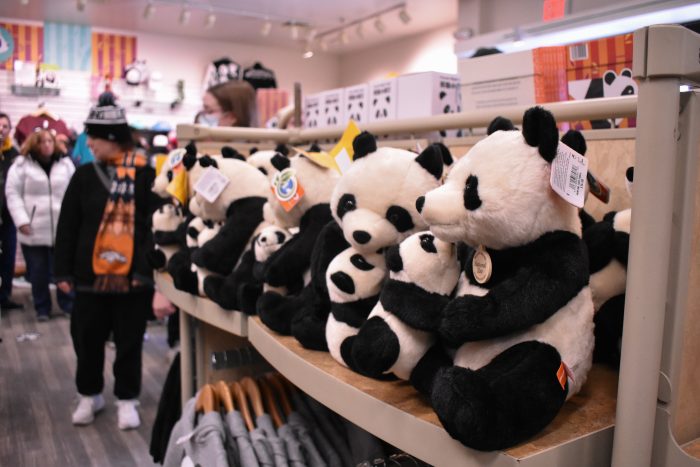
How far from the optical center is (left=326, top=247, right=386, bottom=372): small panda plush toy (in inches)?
43.0

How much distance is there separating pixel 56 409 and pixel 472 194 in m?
3.21

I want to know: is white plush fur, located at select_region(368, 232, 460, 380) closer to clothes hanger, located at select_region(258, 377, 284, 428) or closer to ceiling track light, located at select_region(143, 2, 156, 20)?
clothes hanger, located at select_region(258, 377, 284, 428)

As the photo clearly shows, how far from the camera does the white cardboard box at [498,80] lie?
1.47 m

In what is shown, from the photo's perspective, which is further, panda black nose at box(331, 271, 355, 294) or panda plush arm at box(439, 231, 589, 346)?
panda black nose at box(331, 271, 355, 294)

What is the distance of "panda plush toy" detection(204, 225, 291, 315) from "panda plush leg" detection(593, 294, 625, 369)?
76 cm

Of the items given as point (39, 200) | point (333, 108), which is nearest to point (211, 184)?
point (333, 108)

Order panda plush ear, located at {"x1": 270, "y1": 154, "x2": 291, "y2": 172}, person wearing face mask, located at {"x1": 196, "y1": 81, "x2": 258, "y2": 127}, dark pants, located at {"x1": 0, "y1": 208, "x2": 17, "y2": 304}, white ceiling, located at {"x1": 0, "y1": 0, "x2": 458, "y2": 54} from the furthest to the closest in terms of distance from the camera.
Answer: white ceiling, located at {"x1": 0, "y1": 0, "x2": 458, "y2": 54} → dark pants, located at {"x1": 0, "y1": 208, "x2": 17, "y2": 304} → person wearing face mask, located at {"x1": 196, "y1": 81, "x2": 258, "y2": 127} → panda plush ear, located at {"x1": 270, "y1": 154, "x2": 291, "y2": 172}

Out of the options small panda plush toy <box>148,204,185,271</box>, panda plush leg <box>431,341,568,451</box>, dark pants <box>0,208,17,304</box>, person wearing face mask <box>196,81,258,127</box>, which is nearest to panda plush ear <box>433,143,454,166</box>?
panda plush leg <box>431,341,568,451</box>

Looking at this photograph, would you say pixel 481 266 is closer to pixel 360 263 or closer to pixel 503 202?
pixel 503 202

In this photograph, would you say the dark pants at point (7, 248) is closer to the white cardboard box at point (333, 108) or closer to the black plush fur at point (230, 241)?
the white cardboard box at point (333, 108)

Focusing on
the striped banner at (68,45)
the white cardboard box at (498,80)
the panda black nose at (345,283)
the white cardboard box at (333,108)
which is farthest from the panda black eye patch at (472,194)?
the striped banner at (68,45)

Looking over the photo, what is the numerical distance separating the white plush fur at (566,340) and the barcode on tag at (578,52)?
74 centimetres

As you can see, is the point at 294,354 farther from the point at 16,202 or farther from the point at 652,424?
the point at 16,202

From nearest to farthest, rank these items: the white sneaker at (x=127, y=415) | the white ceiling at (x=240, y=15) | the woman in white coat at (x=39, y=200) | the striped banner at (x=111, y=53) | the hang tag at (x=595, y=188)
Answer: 1. the hang tag at (x=595, y=188)
2. the white sneaker at (x=127, y=415)
3. the woman in white coat at (x=39, y=200)
4. the white ceiling at (x=240, y=15)
5. the striped banner at (x=111, y=53)
